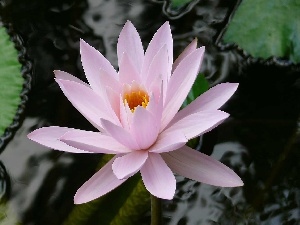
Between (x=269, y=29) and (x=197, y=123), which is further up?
(x=197, y=123)

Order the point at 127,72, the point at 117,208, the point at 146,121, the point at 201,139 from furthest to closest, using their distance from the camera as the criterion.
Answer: the point at 201,139
the point at 117,208
the point at 127,72
the point at 146,121

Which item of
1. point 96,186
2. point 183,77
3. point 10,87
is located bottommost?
point 10,87

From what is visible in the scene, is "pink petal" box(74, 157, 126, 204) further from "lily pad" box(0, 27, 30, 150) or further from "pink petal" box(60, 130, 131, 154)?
"lily pad" box(0, 27, 30, 150)

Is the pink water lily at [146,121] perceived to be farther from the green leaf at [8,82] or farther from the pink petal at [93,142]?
the green leaf at [8,82]

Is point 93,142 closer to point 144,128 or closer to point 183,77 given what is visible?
point 144,128

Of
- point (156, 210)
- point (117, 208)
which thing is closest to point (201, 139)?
point (117, 208)

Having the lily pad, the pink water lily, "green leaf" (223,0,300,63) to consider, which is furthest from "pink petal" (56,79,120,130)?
"green leaf" (223,0,300,63)

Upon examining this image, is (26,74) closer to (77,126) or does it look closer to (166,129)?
(77,126)
